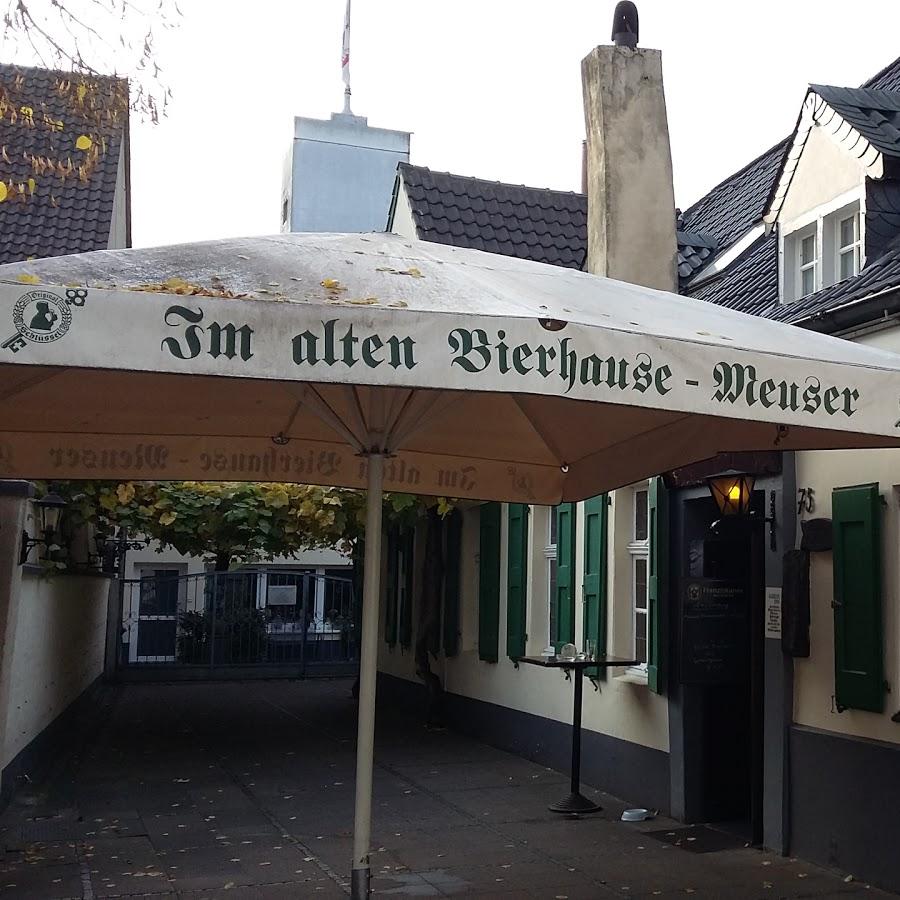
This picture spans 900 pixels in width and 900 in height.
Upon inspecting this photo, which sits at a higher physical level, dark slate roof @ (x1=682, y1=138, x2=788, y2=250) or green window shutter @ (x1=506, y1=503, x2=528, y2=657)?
dark slate roof @ (x1=682, y1=138, x2=788, y2=250)

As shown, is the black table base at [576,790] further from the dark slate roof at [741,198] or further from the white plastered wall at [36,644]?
the dark slate roof at [741,198]

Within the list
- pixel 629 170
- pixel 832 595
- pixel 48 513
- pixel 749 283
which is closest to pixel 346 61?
pixel 629 170

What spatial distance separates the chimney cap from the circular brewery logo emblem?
8.26 metres

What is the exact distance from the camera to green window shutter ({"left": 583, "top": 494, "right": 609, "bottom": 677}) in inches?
392

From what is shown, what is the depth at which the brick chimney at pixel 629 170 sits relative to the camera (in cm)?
1020

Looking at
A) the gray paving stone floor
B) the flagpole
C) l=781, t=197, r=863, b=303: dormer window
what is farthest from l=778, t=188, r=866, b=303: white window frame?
the flagpole

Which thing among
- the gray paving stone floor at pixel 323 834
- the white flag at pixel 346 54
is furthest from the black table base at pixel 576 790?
the white flag at pixel 346 54

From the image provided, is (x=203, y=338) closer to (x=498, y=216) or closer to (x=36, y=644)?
(x=36, y=644)

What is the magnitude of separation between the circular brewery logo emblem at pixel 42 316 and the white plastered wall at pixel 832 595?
16.0 ft

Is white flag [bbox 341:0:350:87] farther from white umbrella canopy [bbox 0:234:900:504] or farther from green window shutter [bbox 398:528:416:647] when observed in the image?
white umbrella canopy [bbox 0:234:900:504]

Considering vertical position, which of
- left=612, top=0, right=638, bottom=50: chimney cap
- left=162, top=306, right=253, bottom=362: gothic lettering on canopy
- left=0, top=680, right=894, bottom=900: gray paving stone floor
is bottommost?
left=0, top=680, right=894, bottom=900: gray paving stone floor

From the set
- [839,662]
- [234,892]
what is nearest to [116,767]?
[234,892]

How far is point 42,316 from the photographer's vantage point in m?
3.35

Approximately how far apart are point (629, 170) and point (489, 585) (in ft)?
15.4
